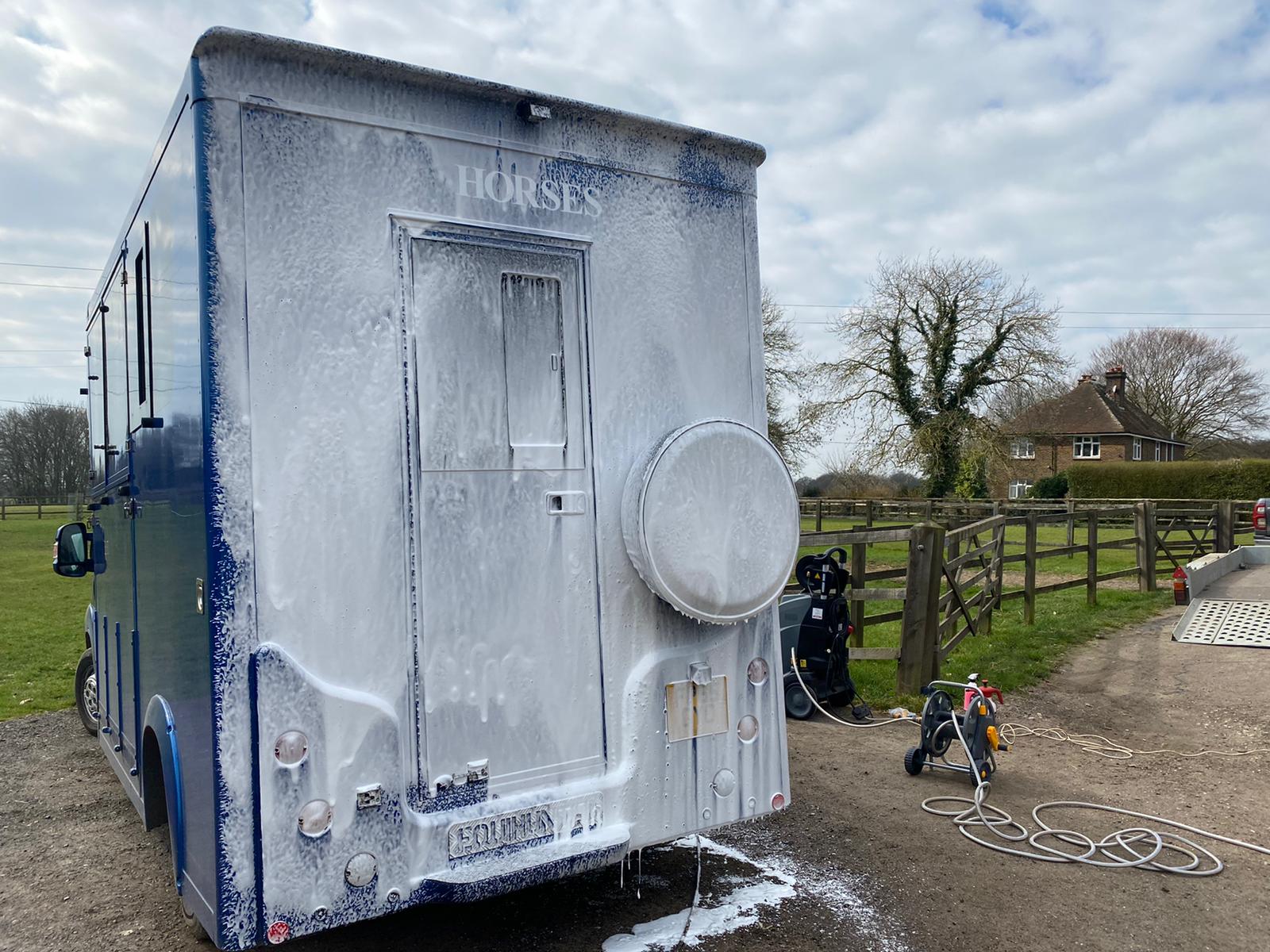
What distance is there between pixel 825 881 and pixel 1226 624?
670 centimetres

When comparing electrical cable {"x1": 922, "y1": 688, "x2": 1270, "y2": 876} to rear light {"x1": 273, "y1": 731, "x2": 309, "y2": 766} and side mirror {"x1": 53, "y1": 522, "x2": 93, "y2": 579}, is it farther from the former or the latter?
side mirror {"x1": 53, "y1": 522, "x2": 93, "y2": 579}

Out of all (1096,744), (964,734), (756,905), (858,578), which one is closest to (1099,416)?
(858,578)

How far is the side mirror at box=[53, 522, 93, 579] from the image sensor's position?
18.3ft

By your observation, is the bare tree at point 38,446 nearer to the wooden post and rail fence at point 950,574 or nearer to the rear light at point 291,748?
the wooden post and rail fence at point 950,574

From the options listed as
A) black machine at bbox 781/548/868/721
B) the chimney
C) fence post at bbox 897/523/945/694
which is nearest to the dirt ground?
black machine at bbox 781/548/868/721

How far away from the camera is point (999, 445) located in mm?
34156

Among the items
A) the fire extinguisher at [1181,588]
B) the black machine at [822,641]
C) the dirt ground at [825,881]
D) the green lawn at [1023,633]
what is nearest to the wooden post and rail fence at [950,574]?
the green lawn at [1023,633]

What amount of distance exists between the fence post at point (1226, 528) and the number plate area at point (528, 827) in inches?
632

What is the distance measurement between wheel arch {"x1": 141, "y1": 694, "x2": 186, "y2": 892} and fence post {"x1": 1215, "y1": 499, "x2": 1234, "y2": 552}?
1684 centimetres

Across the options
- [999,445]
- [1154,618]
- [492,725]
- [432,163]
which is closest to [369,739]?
[492,725]

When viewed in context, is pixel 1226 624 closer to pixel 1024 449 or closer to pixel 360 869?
pixel 360 869

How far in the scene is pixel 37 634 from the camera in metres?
A: 12.0

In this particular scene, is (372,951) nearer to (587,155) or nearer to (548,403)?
(548,403)

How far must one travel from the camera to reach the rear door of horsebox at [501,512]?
9.99 ft
